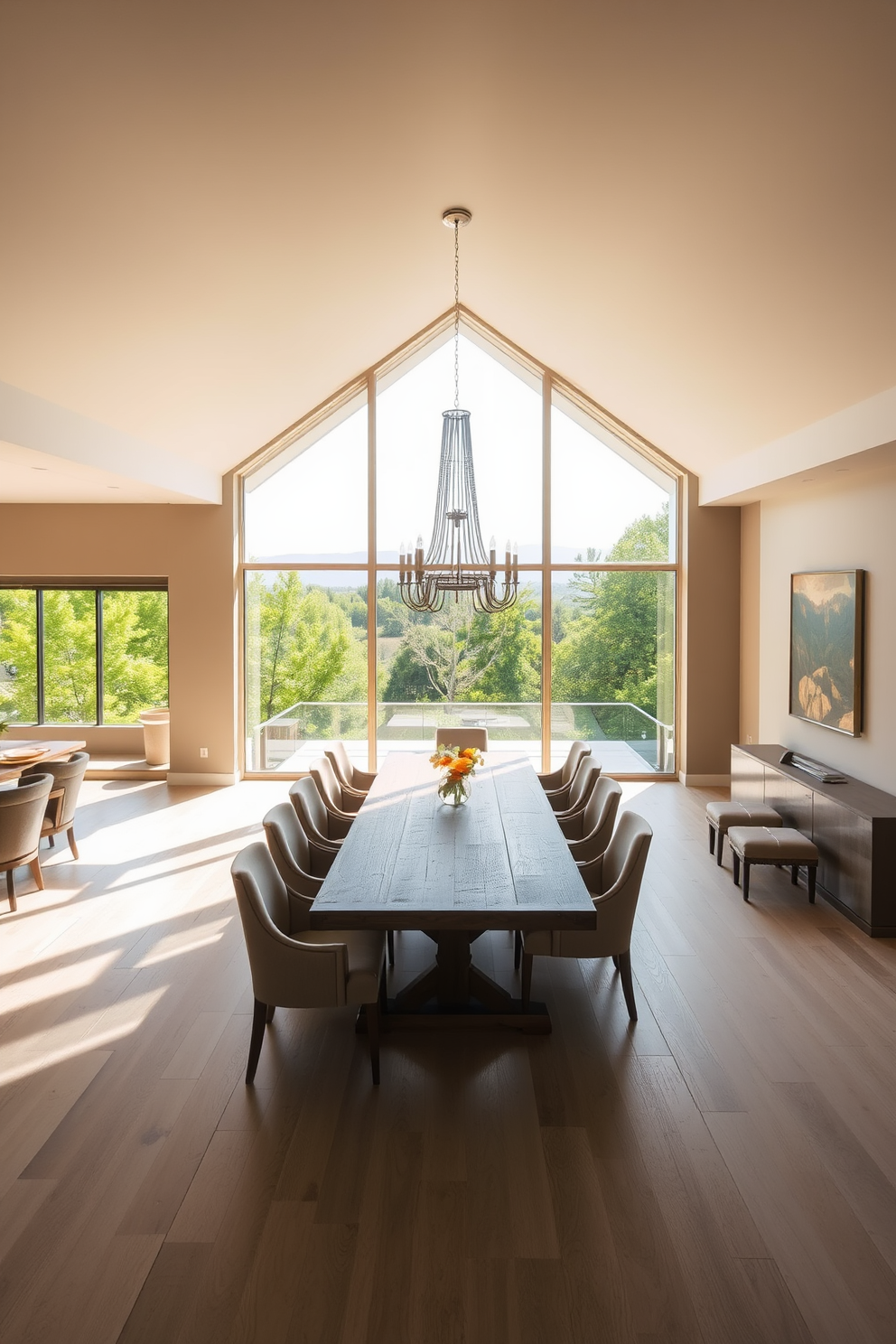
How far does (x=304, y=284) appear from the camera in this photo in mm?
6113

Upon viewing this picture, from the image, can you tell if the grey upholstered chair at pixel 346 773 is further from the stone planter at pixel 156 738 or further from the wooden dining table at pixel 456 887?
the stone planter at pixel 156 738

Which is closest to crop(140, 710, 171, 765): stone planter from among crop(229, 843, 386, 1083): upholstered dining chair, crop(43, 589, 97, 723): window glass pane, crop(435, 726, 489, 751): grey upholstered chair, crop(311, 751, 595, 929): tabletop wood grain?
crop(43, 589, 97, 723): window glass pane

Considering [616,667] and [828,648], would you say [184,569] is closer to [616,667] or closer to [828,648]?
[616,667]

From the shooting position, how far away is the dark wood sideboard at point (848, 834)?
16.9ft

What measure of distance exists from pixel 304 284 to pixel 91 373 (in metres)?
1.58

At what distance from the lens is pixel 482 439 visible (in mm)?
9234

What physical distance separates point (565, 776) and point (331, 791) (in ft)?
5.57

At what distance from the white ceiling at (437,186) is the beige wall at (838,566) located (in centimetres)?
72

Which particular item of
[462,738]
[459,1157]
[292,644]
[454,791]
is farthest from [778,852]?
[292,644]

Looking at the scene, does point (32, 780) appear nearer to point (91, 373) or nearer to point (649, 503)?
point (91, 373)

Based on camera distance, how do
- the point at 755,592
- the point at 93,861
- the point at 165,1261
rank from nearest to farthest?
the point at 165,1261 → the point at 93,861 → the point at 755,592

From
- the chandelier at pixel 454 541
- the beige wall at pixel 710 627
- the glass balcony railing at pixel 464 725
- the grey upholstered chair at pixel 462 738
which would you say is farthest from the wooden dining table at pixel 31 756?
the beige wall at pixel 710 627

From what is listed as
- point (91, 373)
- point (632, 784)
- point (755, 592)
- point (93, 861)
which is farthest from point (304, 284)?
point (632, 784)

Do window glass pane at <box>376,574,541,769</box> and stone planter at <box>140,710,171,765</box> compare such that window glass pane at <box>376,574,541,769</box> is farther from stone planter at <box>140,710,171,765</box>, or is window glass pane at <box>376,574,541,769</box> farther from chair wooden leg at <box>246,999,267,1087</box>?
chair wooden leg at <box>246,999,267,1087</box>
